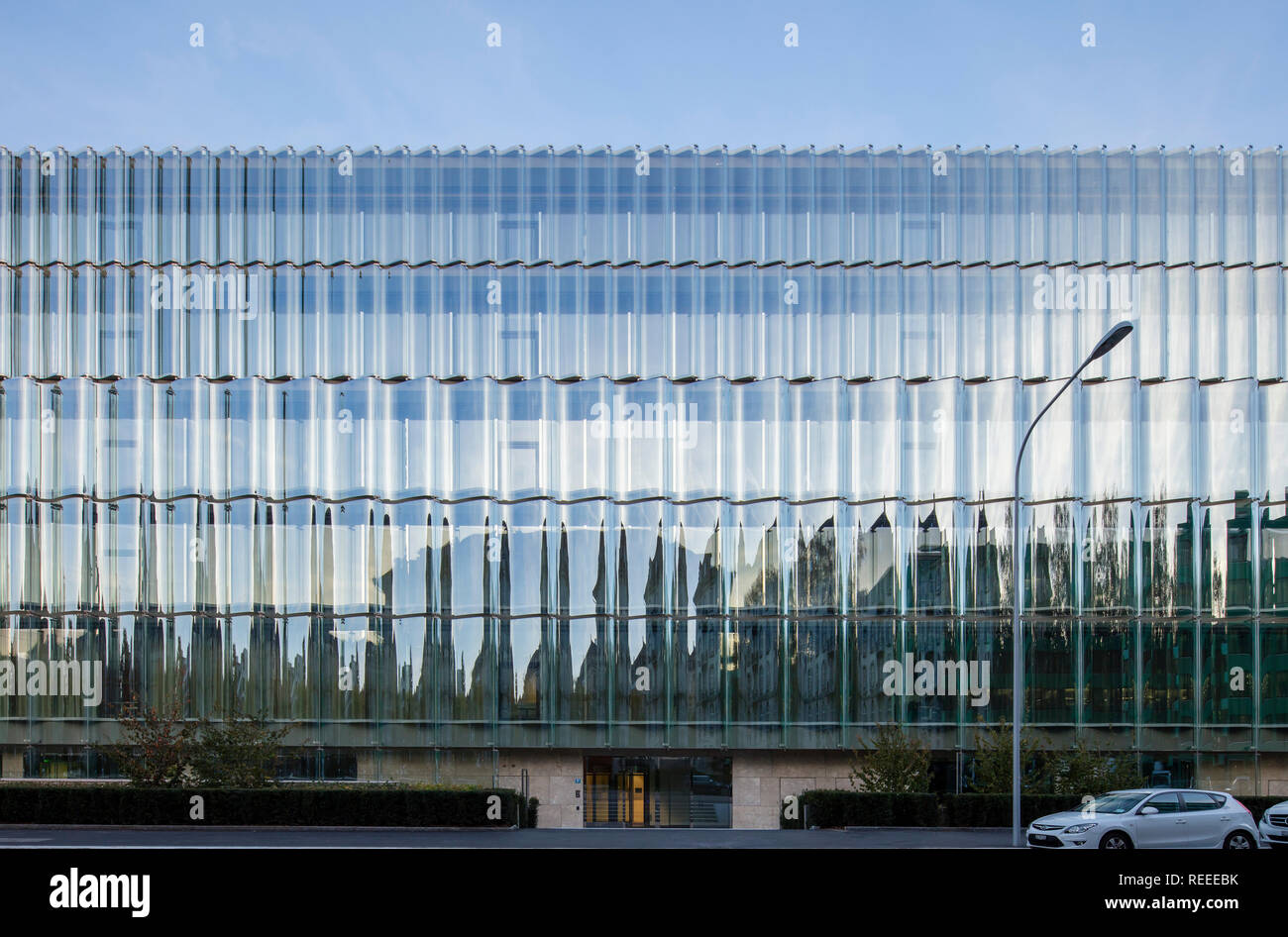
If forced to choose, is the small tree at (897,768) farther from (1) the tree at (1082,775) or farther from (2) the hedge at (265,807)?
(2) the hedge at (265,807)

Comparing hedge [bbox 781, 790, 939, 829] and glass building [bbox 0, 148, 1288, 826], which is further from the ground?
glass building [bbox 0, 148, 1288, 826]

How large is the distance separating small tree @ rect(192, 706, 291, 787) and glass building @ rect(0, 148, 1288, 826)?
4.34m

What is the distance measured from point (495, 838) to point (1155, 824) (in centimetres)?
1448

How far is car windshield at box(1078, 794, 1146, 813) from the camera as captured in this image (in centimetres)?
2145

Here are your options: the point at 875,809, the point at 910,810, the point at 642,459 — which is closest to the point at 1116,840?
the point at 910,810

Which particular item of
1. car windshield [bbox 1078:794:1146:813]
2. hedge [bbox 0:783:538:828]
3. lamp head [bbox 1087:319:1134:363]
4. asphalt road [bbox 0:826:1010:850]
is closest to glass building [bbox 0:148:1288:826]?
hedge [bbox 0:783:538:828]

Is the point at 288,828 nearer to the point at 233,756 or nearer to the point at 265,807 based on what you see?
the point at 265,807

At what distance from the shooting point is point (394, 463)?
37.9 m

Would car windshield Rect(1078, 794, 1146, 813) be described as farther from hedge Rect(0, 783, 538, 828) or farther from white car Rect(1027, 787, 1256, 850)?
hedge Rect(0, 783, 538, 828)

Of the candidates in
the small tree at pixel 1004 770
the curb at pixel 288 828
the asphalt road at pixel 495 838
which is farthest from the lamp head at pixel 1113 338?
the curb at pixel 288 828
